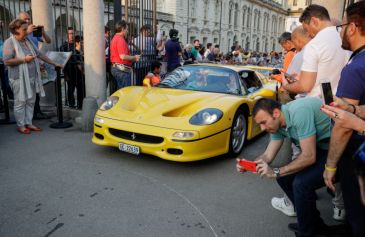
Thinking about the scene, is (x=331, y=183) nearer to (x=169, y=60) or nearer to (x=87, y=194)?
(x=87, y=194)

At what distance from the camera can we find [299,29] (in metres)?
4.01

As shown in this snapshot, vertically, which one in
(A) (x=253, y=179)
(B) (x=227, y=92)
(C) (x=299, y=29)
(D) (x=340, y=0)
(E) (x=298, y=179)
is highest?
(D) (x=340, y=0)

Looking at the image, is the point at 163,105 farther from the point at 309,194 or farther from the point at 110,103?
the point at 309,194

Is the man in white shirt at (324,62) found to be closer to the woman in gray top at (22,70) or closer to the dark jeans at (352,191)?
the dark jeans at (352,191)

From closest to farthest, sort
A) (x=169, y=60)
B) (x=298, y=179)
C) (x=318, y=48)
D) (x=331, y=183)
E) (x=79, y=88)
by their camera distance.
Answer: (x=331, y=183)
(x=298, y=179)
(x=318, y=48)
(x=79, y=88)
(x=169, y=60)

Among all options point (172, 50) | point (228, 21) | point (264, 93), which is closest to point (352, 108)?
point (264, 93)

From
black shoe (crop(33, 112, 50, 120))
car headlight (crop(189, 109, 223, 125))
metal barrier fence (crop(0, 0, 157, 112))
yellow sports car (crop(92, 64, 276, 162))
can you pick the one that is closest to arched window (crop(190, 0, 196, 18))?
metal barrier fence (crop(0, 0, 157, 112))

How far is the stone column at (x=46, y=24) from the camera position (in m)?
7.16

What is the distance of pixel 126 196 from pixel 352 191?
222cm

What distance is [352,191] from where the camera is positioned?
2062 millimetres

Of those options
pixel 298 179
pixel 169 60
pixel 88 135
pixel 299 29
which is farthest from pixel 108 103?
pixel 169 60

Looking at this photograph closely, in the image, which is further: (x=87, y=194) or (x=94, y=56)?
(x=94, y=56)

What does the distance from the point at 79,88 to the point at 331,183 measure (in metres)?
6.21

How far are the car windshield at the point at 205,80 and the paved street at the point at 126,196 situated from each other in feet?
3.85
